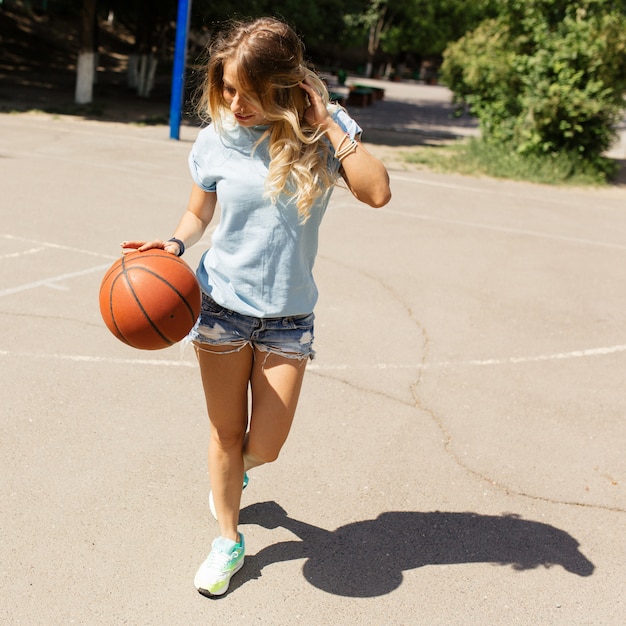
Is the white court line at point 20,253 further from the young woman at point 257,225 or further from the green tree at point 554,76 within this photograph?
the green tree at point 554,76

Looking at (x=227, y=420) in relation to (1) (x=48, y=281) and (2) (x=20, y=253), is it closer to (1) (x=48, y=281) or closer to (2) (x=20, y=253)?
(1) (x=48, y=281)

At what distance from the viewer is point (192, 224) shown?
3.27 m

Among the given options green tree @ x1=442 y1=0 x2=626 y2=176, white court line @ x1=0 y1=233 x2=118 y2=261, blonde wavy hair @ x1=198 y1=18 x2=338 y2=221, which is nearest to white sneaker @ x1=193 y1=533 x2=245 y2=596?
blonde wavy hair @ x1=198 y1=18 x2=338 y2=221

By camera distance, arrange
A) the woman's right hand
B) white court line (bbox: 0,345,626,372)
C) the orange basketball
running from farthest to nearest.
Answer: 1. white court line (bbox: 0,345,626,372)
2. the woman's right hand
3. the orange basketball

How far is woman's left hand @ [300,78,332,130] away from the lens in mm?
2875

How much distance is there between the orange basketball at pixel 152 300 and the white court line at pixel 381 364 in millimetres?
2473

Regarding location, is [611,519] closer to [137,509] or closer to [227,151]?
[137,509]

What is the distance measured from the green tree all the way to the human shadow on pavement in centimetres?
1415

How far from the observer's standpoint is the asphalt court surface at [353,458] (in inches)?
135

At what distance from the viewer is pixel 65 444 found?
4.44 metres

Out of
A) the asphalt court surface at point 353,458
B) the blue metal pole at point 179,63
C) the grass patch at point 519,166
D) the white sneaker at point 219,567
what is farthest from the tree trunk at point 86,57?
the white sneaker at point 219,567

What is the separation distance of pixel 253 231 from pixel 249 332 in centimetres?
40

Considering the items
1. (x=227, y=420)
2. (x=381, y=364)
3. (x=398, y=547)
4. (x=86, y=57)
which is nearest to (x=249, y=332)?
(x=227, y=420)

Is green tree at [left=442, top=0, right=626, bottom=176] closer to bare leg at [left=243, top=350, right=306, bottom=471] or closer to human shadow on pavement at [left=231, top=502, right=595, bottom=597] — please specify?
human shadow on pavement at [left=231, top=502, right=595, bottom=597]
